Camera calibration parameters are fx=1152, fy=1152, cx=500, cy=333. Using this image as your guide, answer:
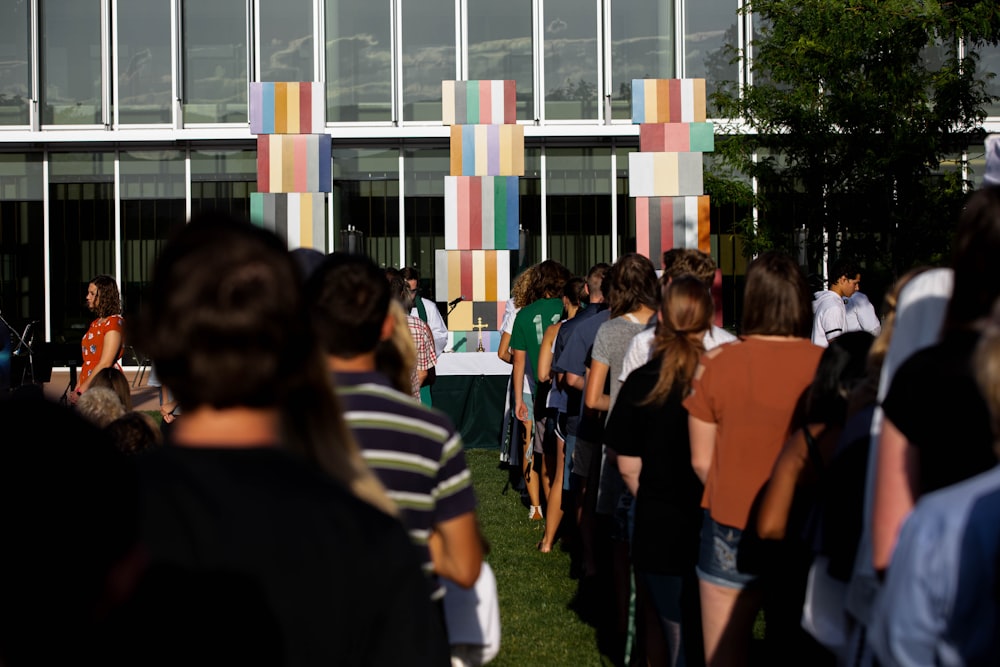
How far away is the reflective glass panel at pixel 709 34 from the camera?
2192 centimetres

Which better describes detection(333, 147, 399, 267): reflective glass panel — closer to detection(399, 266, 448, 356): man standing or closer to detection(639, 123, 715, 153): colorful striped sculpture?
detection(639, 123, 715, 153): colorful striped sculpture

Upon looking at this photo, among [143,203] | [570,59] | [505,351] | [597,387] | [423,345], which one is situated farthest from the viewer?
[143,203]

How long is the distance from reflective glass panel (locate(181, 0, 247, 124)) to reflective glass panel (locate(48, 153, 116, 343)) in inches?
88.3

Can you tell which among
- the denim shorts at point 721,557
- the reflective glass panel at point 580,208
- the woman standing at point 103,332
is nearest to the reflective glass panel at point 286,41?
the reflective glass panel at point 580,208

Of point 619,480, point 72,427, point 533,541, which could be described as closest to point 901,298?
point 72,427

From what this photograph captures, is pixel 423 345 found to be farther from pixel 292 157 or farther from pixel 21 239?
pixel 21 239

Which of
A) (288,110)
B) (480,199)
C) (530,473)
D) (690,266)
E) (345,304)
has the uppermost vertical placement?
(288,110)

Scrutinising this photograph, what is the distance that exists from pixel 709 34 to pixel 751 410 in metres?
19.1

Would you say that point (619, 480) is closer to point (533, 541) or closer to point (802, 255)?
point (533, 541)

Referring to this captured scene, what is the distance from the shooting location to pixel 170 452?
166cm

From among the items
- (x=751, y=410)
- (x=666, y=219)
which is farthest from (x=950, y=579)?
(x=666, y=219)

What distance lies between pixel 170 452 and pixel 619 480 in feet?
13.1

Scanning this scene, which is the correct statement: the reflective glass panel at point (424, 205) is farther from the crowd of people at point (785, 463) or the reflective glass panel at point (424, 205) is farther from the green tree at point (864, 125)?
the crowd of people at point (785, 463)

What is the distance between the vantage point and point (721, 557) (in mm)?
4133
